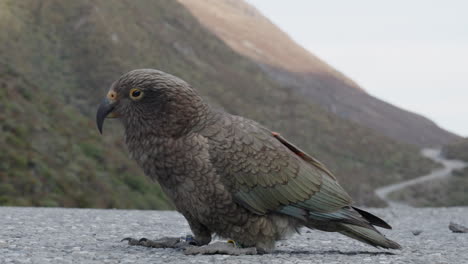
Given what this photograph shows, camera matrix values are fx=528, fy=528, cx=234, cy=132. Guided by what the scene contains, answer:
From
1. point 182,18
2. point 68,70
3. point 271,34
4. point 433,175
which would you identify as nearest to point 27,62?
point 68,70

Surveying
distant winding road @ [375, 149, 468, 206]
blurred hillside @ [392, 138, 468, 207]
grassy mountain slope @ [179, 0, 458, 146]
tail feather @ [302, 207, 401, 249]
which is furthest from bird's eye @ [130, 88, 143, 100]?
grassy mountain slope @ [179, 0, 458, 146]

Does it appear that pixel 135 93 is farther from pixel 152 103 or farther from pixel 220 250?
pixel 220 250

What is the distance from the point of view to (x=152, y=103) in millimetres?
4930

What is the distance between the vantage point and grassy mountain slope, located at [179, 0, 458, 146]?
78.0 metres

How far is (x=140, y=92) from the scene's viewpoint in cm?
491

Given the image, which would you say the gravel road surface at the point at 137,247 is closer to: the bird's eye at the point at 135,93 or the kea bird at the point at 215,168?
the kea bird at the point at 215,168

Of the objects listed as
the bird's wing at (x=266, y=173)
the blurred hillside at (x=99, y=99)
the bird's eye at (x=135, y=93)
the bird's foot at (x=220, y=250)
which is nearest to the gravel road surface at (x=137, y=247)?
the bird's foot at (x=220, y=250)

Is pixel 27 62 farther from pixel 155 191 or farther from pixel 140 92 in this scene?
pixel 140 92

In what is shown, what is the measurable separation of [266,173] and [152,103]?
Result: 1254 millimetres

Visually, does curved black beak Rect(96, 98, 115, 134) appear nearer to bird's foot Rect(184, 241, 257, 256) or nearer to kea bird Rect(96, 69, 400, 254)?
kea bird Rect(96, 69, 400, 254)

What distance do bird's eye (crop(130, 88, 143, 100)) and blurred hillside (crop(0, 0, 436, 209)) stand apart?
9.27m

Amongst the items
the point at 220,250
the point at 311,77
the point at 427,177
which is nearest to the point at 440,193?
the point at 427,177

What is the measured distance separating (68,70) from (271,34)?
64863 mm

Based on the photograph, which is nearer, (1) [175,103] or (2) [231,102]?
(1) [175,103]
